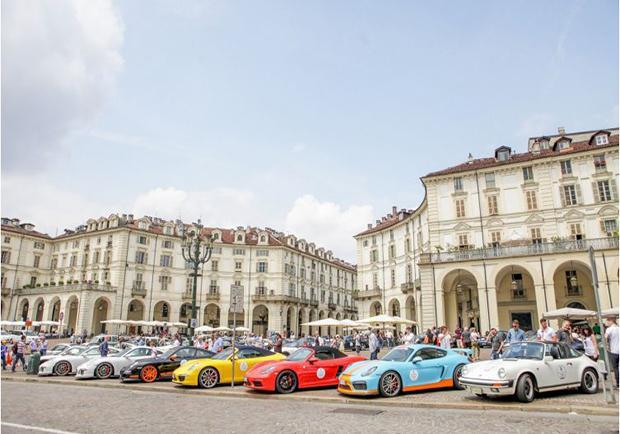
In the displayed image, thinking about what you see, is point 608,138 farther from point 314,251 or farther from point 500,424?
point 314,251

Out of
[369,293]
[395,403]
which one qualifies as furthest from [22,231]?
[395,403]

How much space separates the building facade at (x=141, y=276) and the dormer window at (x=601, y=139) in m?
42.7

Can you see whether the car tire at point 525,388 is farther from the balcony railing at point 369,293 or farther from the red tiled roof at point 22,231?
the red tiled roof at point 22,231

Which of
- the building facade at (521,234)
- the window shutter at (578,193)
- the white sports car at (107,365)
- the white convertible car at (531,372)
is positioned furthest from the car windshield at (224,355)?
the window shutter at (578,193)

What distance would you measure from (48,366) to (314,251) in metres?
61.5

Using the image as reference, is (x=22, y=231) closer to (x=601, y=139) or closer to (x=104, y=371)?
(x=104, y=371)

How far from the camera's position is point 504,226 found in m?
37.5

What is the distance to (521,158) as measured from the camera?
38.2m

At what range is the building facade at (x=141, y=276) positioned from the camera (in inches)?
2296

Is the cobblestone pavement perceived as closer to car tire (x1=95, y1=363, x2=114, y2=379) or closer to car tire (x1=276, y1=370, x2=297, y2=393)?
car tire (x1=276, y1=370, x2=297, y2=393)

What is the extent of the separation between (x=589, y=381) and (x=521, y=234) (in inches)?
1080

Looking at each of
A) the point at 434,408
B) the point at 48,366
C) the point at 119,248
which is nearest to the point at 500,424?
the point at 434,408

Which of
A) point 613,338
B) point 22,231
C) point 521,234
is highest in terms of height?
point 22,231

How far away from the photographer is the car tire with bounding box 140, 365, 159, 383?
A: 52.0 ft
